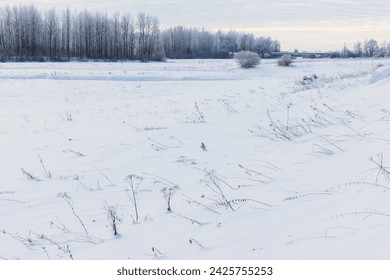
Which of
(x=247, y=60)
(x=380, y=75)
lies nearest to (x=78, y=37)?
(x=247, y=60)

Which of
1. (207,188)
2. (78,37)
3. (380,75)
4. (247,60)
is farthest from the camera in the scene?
(78,37)

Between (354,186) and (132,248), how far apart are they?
7.47 ft

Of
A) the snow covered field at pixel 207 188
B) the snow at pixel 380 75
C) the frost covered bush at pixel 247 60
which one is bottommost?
the snow covered field at pixel 207 188

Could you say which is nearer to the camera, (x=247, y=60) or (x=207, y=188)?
(x=207, y=188)

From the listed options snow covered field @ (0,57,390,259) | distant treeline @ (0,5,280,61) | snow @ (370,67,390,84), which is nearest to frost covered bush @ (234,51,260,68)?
distant treeline @ (0,5,280,61)

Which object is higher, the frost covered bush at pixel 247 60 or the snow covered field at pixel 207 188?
the frost covered bush at pixel 247 60

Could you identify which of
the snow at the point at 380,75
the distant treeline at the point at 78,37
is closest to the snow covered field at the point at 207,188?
the snow at the point at 380,75

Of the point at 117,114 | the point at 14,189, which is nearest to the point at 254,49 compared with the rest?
the point at 117,114

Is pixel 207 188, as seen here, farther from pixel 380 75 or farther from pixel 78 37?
pixel 78 37

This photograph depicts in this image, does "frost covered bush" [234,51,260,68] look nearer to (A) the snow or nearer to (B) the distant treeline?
(B) the distant treeline

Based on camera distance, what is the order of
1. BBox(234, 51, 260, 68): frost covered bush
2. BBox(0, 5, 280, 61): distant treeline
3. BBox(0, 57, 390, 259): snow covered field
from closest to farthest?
BBox(0, 57, 390, 259): snow covered field → BBox(234, 51, 260, 68): frost covered bush → BBox(0, 5, 280, 61): distant treeline

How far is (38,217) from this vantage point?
456 cm

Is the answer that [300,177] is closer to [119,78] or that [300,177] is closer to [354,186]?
[354,186]

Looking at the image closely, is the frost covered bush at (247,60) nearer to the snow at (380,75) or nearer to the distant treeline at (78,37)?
the distant treeline at (78,37)
